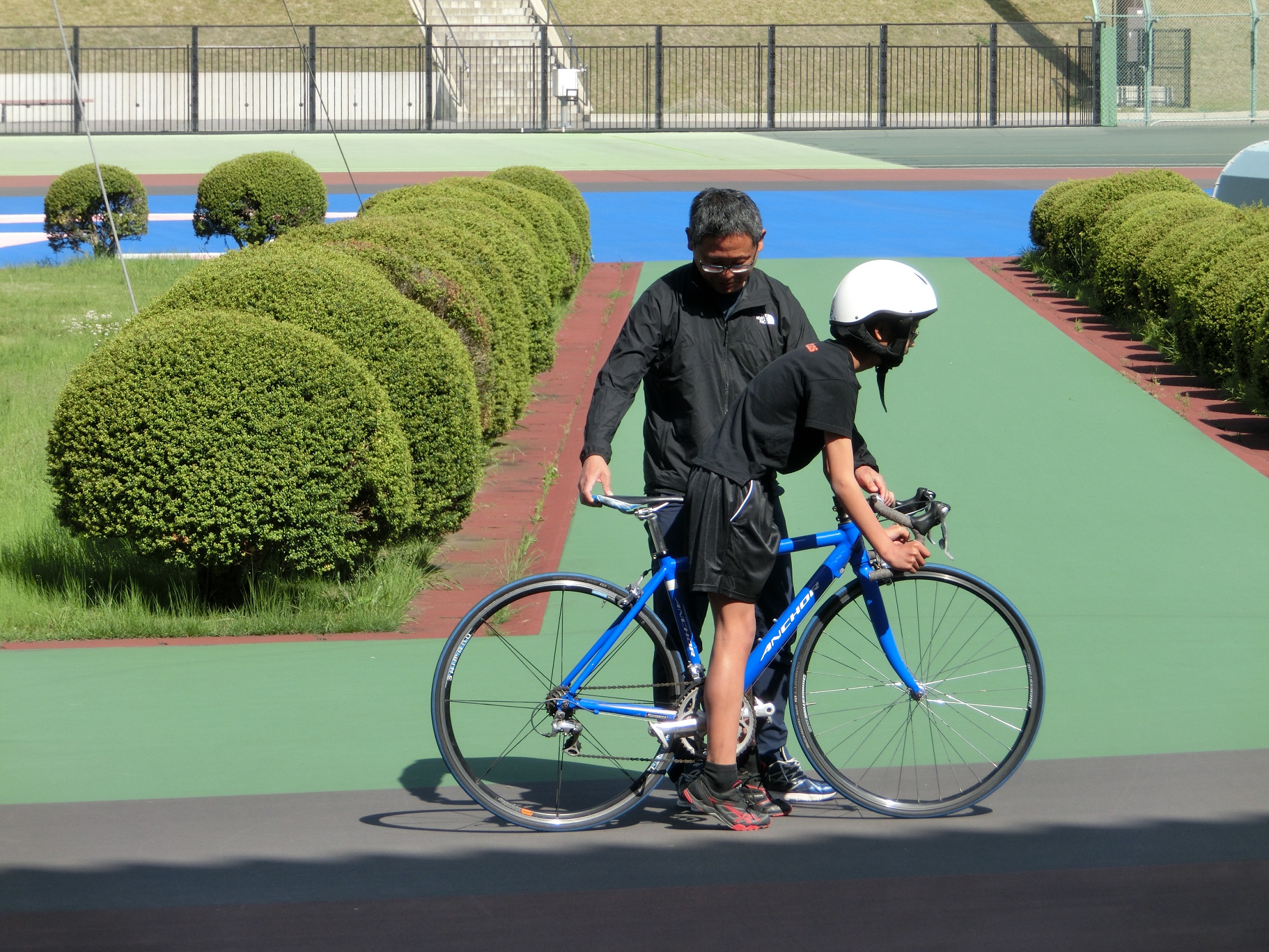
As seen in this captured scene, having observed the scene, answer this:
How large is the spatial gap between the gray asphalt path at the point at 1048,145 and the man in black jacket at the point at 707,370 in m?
26.0

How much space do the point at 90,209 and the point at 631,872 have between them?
17.0 meters

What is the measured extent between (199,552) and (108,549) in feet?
4.52

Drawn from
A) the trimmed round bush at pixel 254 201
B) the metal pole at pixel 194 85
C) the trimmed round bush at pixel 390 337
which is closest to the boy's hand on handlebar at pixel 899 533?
the trimmed round bush at pixel 390 337

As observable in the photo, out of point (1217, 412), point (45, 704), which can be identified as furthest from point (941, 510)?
point (1217, 412)

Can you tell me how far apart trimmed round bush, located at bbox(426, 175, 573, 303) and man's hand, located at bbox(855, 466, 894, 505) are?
8331mm

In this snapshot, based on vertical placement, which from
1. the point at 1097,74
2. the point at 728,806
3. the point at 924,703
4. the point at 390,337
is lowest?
the point at 728,806

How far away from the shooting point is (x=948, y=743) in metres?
4.63

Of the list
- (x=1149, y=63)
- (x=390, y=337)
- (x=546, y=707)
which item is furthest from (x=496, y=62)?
(x=546, y=707)

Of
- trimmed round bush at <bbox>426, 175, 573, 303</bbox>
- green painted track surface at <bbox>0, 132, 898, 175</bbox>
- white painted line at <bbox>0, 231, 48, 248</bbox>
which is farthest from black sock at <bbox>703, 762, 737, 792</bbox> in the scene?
green painted track surface at <bbox>0, 132, 898, 175</bbox>

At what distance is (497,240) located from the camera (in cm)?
1035

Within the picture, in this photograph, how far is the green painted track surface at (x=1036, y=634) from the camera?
15.3 ft

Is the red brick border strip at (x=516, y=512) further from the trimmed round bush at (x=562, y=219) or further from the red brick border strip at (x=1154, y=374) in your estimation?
the red brick border strip at (x=1154, y=374)

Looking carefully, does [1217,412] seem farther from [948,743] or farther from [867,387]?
[948,743]

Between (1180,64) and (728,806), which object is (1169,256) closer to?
(728,806)
